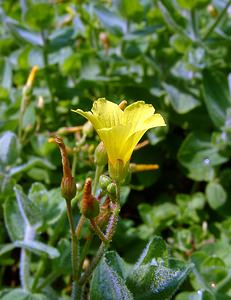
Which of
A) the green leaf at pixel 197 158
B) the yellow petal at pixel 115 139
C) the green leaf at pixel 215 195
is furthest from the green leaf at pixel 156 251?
the green leaf at pixel 197 158

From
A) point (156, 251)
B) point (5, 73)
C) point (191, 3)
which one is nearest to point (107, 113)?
point (156, 251)

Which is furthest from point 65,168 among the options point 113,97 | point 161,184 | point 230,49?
point 230,49

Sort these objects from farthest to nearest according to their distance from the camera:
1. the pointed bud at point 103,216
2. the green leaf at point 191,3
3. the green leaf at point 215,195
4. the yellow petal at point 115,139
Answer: the green leaf at point 191,3 → the green leaf at point 215,195 → the pointed bud at point 103,216 → the yellow petal at point 115,139

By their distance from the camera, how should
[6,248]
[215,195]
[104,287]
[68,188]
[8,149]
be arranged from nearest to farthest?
[68,188], [104,287], [6,248], [8,149], [215,195]

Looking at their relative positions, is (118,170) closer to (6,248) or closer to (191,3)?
(6,248)

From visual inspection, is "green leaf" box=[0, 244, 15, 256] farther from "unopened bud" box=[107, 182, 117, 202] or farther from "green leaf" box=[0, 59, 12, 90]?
"green leaf" box=[0, 59, 12, 90]

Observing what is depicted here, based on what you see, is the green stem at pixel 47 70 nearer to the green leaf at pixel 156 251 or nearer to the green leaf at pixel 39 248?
the green leaf at pixel 39 248

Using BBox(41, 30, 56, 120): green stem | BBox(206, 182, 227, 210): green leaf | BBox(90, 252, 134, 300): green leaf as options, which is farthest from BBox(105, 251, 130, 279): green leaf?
BBox(41, 30, 56, 120): green stem
